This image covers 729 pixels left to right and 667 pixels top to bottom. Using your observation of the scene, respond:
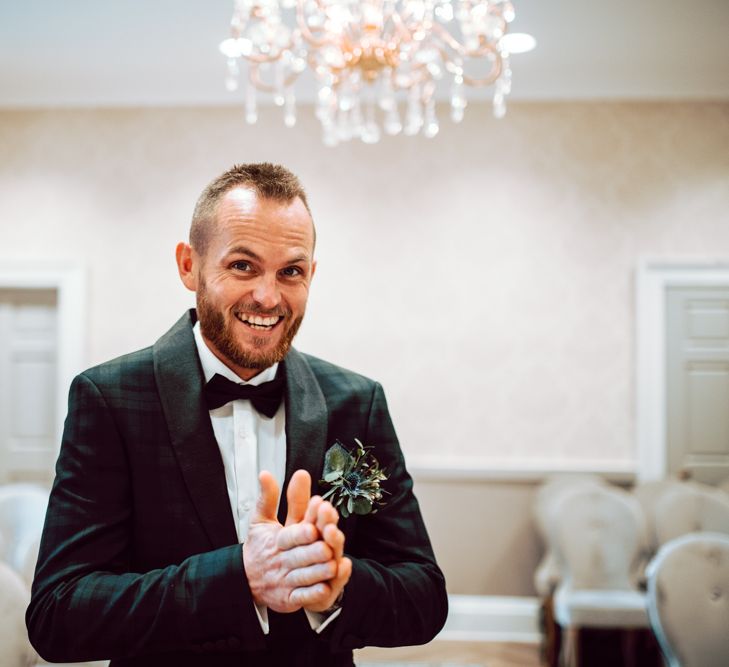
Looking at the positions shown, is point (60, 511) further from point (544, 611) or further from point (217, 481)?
point (544, 611)

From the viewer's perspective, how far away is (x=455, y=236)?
4777 millimetres

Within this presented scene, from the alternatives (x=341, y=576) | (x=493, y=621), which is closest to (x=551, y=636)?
(x=493, y=621)

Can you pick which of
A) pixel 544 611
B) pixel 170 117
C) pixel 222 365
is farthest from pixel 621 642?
pixel 170 117

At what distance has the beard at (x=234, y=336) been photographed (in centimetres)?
113

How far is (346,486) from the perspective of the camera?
1.10 meters

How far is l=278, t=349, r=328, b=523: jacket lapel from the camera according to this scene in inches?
45.4

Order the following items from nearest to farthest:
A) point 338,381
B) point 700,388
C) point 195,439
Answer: point 195,439 < point 338,381 < point 700,388

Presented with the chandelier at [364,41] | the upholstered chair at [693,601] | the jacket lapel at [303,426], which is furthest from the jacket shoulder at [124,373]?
the upholstered chair at [693,601]

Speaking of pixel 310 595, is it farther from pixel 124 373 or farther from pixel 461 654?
pixel 461 654

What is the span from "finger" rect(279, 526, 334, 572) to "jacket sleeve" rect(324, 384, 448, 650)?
0.49 ft

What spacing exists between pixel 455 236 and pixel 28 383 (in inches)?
116

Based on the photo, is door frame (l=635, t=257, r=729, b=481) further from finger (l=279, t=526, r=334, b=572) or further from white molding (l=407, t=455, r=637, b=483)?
finger (l=279, t=526, r=334, b=572)

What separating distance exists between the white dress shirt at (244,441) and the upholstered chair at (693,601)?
1.75 metres

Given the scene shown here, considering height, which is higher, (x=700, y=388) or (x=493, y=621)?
(x=700, y=388)
